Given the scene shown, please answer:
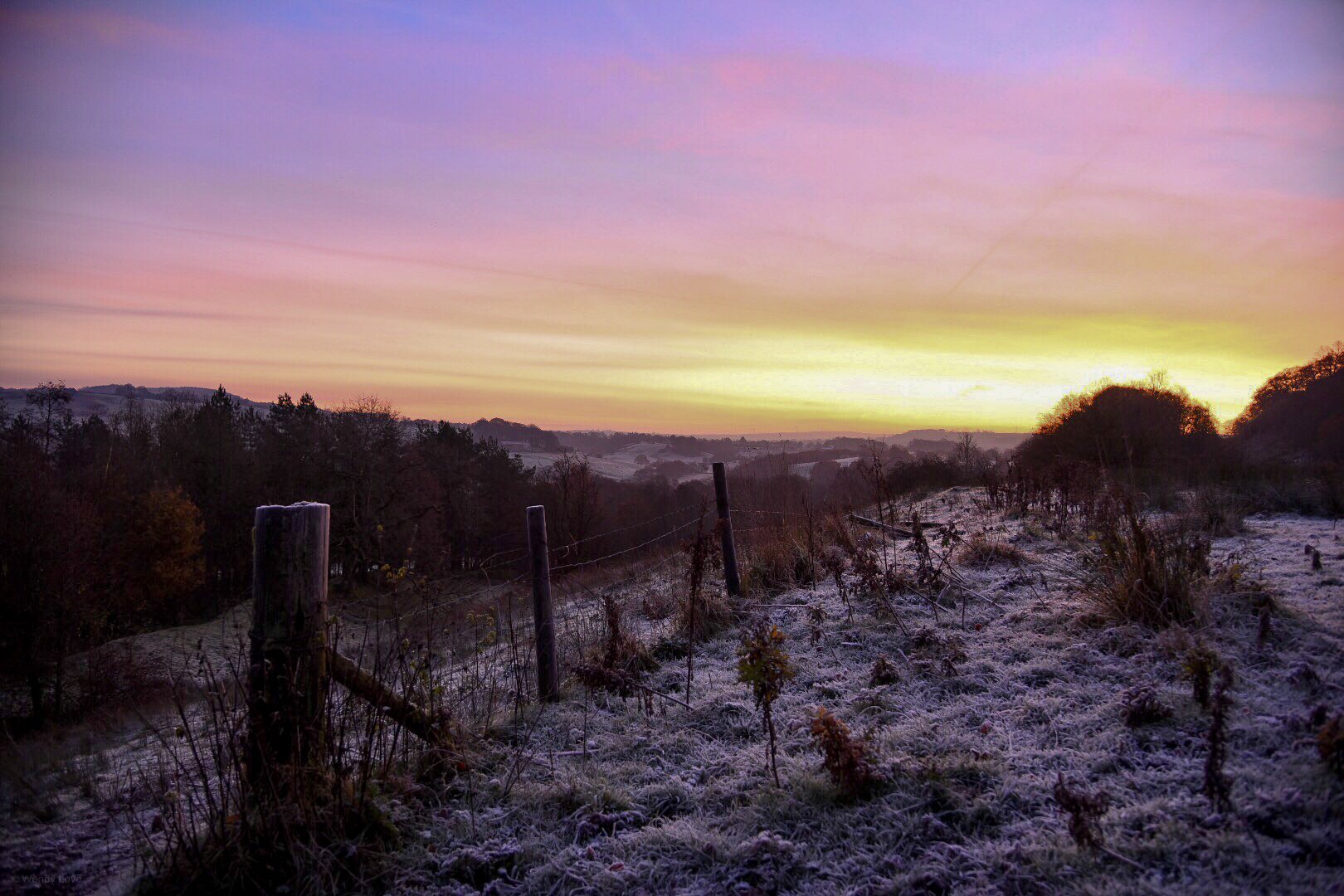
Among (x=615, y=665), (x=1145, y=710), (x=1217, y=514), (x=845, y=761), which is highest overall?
(x=1217, y=514)

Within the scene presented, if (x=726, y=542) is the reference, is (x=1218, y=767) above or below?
below

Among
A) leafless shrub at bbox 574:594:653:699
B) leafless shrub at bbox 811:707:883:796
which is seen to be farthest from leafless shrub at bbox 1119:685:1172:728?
leafless shrub at bbox 574:594:653:699

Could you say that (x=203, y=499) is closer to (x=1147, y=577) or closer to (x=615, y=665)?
(x=615, y=665)

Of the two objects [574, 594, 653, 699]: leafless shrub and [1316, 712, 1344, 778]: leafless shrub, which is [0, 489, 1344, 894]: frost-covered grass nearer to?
[1316, 712, 1344, 778]: leafless shrub

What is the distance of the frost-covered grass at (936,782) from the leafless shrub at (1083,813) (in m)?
0.04

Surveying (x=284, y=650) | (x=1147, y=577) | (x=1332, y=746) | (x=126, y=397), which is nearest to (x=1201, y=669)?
(x=1332, y=746)

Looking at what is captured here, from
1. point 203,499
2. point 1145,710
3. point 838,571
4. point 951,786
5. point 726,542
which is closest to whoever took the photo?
point 951,786

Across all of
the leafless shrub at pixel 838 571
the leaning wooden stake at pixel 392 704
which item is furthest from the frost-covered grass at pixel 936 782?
the leafless shrub at pixel 838 571

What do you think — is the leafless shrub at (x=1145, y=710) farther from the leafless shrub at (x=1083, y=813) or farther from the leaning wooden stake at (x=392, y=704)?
the leaning wooden stake at (x=392, y=704)

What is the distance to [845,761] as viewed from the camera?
321 cm

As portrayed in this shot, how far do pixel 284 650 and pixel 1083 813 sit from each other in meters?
3.36

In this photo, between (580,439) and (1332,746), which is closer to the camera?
(1332,746)

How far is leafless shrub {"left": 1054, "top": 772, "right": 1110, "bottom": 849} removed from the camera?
2.52 meters

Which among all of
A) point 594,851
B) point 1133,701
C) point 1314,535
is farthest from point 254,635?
point 1314,535
